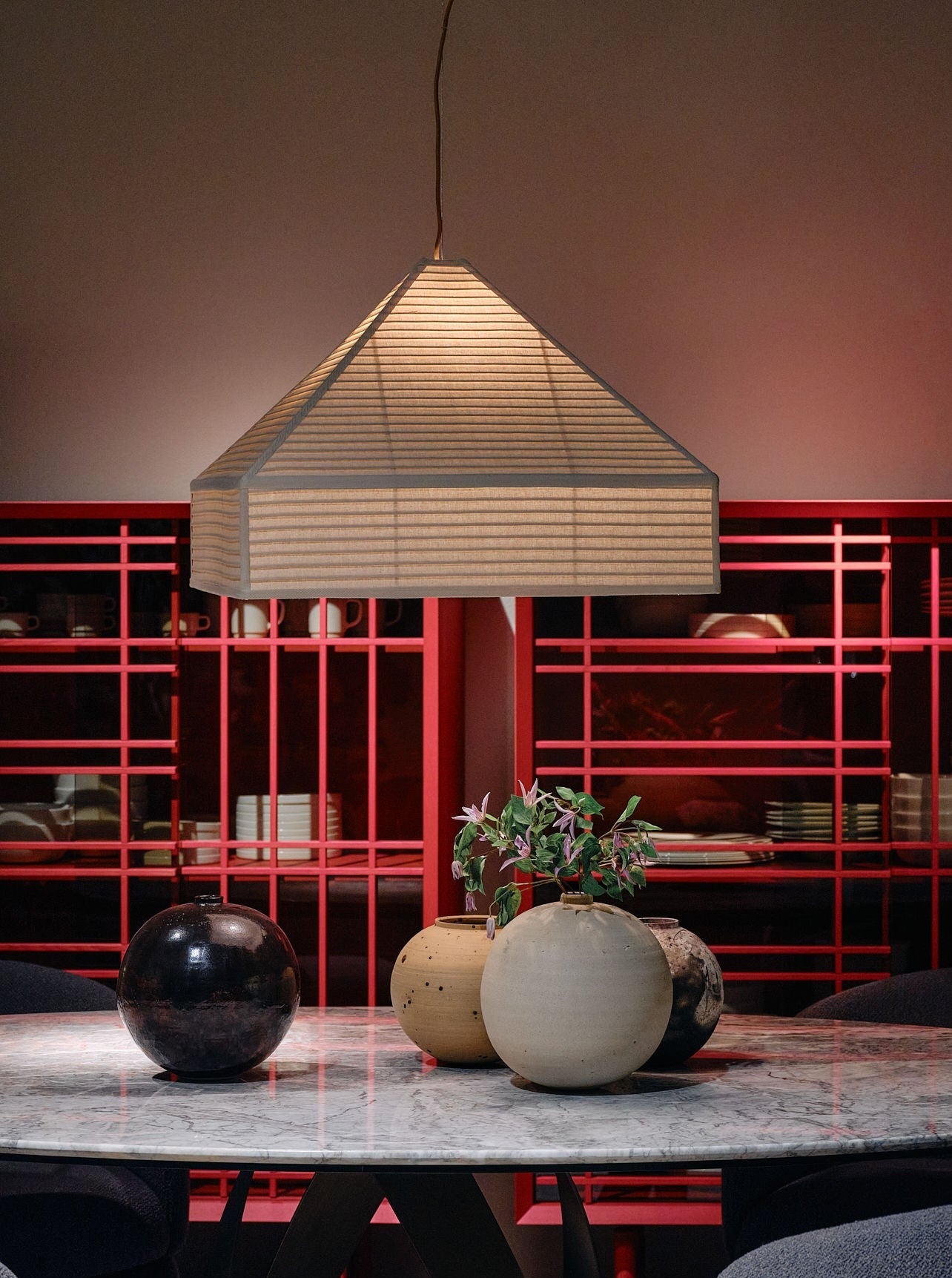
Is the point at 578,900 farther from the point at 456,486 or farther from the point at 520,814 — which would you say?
the point at 456,486

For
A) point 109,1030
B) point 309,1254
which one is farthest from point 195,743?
point 309,1254

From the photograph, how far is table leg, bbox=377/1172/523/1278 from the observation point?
1.84 m

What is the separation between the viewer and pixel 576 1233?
7.02 ft

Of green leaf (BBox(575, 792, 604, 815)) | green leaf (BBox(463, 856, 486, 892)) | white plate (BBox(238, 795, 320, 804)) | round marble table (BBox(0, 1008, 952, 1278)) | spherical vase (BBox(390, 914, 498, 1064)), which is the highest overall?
green leaf (BBox(575, 792, 604, 815))

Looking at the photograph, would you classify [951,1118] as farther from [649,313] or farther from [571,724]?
[649,313]

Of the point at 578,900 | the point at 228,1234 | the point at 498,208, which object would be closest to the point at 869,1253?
the point at 578,900

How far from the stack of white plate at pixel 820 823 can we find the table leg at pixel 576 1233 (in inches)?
51.7

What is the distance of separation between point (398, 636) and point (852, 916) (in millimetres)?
1278

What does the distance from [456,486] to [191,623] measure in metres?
1.88

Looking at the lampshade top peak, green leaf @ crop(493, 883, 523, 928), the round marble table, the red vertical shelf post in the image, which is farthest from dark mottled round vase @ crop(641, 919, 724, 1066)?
the red vertical shelf post

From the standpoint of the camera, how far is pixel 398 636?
10.9ft

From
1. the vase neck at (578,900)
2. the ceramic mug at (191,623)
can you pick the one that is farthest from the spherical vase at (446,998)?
the ceramic mug at (191,623)

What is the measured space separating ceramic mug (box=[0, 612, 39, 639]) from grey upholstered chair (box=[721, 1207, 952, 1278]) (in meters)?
2.50

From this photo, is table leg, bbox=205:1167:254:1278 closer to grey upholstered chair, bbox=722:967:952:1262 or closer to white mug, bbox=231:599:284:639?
grey upholstered chair, bbox=722:967:952:1262
